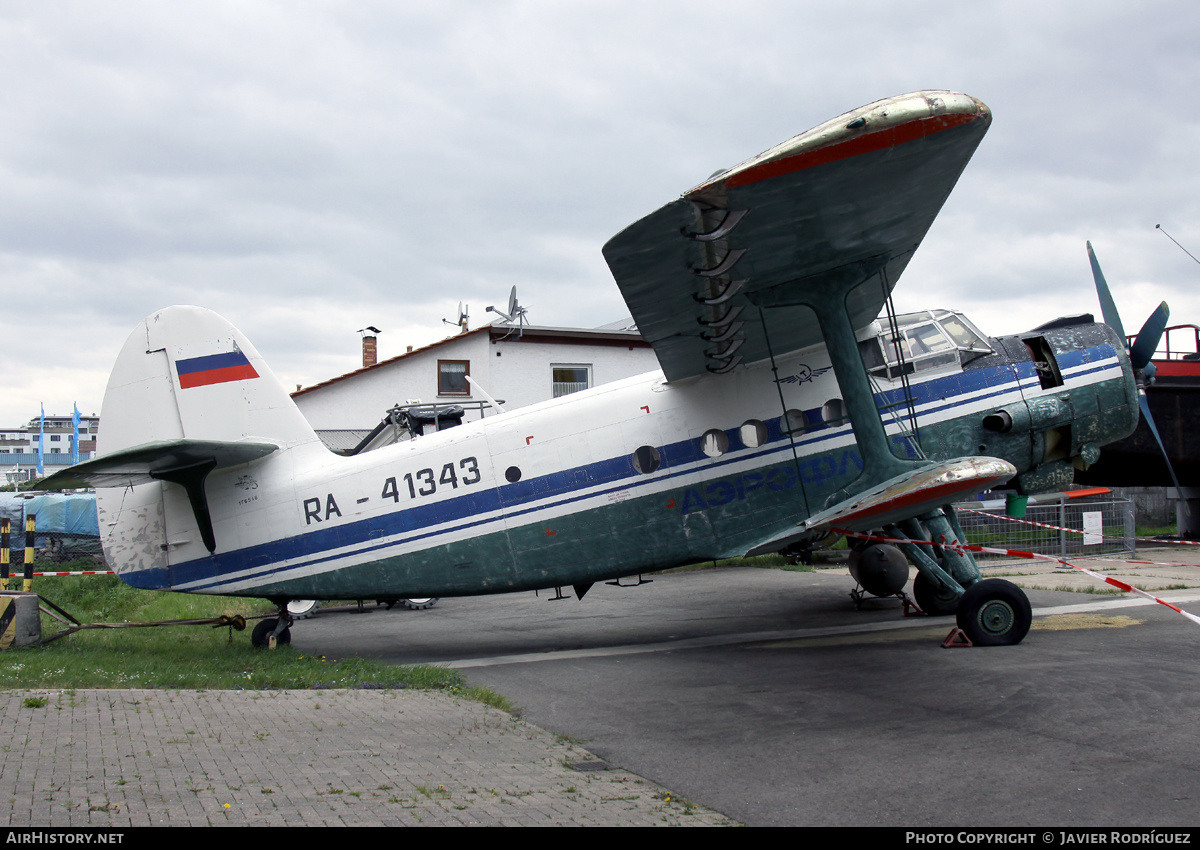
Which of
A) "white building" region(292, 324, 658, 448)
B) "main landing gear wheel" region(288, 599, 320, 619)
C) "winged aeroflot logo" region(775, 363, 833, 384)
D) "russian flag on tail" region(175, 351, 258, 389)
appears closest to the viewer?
"winged aeroflot logo" region(775, 363, 833, 384)

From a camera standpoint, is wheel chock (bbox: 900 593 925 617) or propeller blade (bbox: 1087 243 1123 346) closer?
propeller blade (bbox: 1087 243 1123 346)

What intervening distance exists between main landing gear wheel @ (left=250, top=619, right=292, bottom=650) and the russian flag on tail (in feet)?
10.2

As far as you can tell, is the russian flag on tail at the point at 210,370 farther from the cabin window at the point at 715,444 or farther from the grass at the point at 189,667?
the cabin window at the point at 715,444

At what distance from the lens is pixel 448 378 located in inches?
1109

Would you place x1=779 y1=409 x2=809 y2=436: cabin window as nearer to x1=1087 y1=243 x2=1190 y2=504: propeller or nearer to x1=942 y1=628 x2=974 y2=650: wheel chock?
x1=942 y1=628 x2=974 y2=650: wheel chock

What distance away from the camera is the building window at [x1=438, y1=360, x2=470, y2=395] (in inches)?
1105

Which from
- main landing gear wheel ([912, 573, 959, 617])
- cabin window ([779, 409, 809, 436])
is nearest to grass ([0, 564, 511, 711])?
cabin window ([779, 409, 809, 436])

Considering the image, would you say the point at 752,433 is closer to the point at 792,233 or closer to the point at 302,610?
the point at 792,233

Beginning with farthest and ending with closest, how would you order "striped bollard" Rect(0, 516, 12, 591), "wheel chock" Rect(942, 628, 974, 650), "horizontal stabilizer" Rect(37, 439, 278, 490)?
"striped bollard" Rect(0, 516, 12, 591) < "wheel chock" Rect(942, 628, 974, 650) < "horizontal stabilizer" Rect(37, 439, 278, 490)

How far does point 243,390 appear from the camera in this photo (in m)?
10.5
